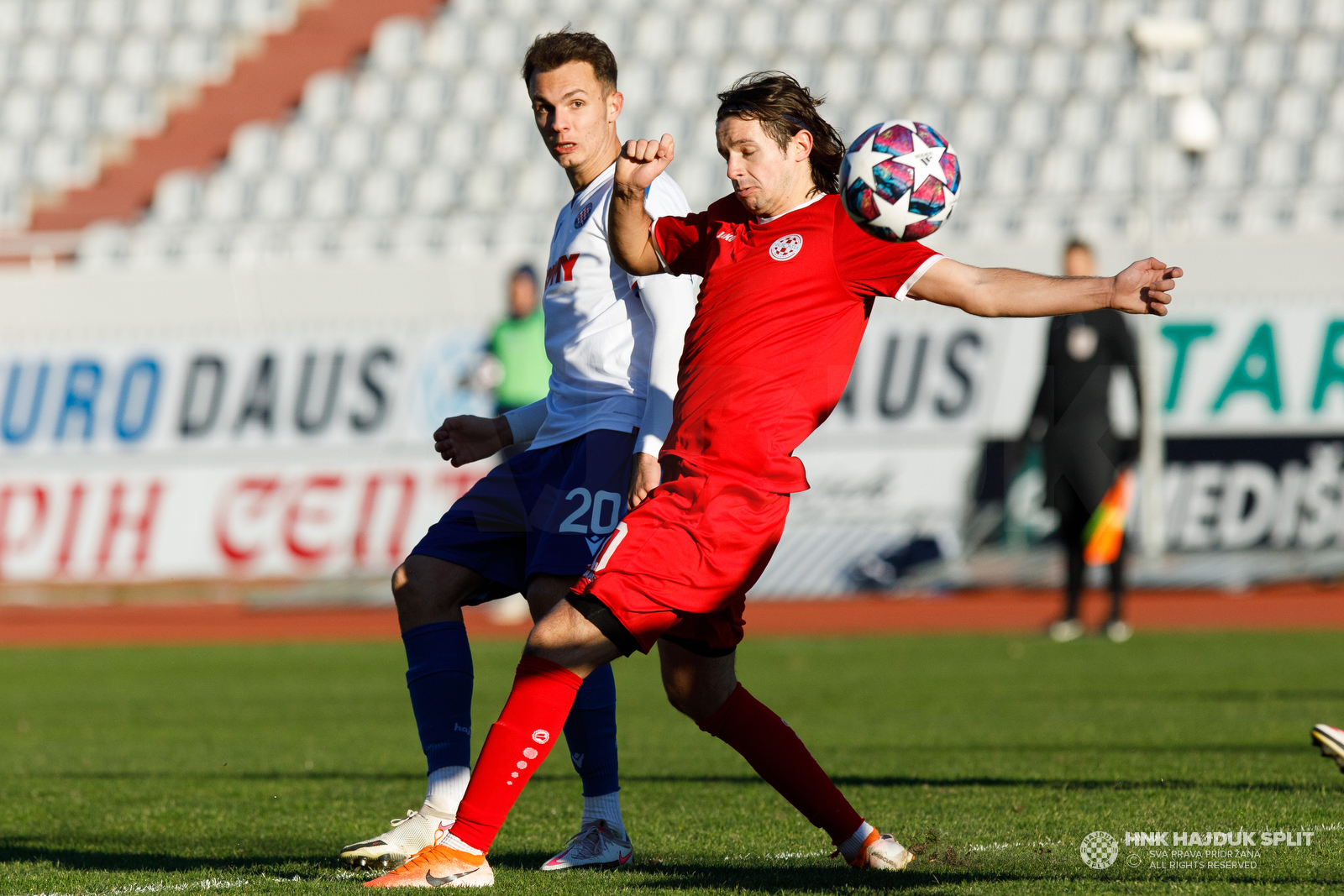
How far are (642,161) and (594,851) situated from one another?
5.60 feet

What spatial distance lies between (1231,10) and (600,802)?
1764 cm

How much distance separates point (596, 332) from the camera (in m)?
4.43

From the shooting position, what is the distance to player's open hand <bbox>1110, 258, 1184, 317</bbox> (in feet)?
12.0

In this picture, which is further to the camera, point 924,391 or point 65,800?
point 924,391

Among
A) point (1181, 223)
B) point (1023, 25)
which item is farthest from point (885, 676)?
point (1023, 25)

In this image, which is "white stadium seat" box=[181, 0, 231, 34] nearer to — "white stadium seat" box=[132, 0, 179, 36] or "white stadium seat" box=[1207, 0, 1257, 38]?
"white stadium seat" box=[132, 0, 179, 36]

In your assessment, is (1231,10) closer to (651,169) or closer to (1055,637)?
(1055,637)

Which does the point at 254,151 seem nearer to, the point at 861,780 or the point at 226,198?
the point at 226,198

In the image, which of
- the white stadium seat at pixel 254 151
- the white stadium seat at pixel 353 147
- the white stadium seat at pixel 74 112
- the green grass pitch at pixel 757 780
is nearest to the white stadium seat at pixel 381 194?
the white stadium seat at pixel 353 147

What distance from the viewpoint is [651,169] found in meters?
3.93

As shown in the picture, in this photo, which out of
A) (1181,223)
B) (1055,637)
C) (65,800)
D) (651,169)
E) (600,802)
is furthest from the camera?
(1181,223)

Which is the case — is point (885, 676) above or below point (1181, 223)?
below

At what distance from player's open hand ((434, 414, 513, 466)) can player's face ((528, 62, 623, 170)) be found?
748 mm

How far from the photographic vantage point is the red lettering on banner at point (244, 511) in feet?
53.2
